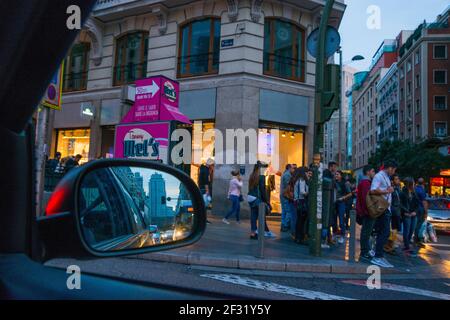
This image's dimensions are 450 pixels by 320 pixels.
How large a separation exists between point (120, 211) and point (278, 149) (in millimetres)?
14041

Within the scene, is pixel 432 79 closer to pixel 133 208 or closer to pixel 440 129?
pixel 440 129

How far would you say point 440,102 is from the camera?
3997 centimetres

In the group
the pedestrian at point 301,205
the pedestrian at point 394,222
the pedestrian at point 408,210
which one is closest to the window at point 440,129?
the pedestrian at point 408,210

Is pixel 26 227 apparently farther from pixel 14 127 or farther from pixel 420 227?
pixel 420 227

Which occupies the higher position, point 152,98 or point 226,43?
point 226,43

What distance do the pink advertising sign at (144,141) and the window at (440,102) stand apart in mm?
39239

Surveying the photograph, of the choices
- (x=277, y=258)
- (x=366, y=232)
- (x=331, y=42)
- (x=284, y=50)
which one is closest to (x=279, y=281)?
(x=277, y=258)

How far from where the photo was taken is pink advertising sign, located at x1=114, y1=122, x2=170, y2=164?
28.0 ft

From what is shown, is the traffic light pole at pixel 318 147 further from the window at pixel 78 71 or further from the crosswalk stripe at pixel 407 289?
the window at pixel 78 71

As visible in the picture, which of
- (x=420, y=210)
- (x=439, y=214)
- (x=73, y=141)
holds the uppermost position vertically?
(x=73, y=141)
